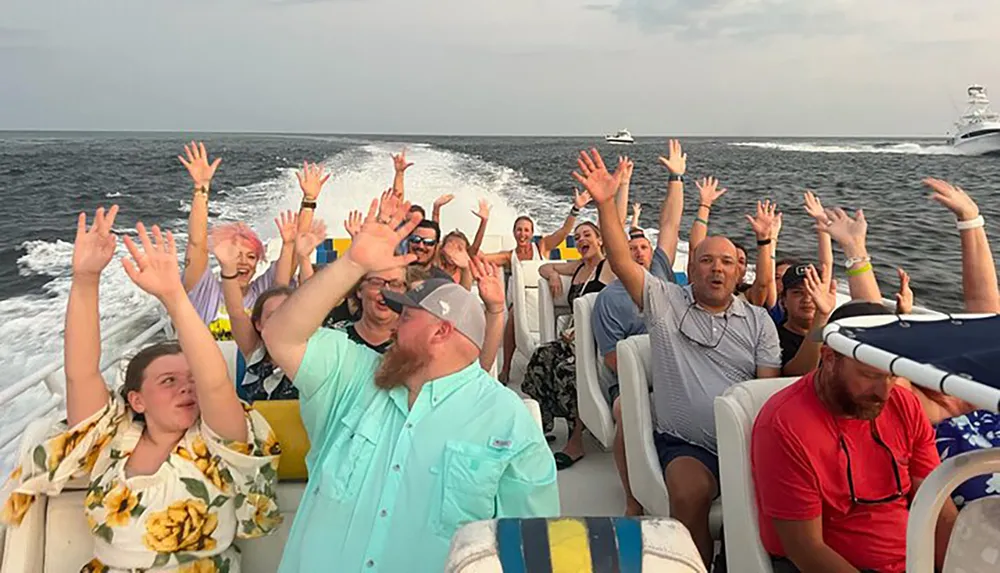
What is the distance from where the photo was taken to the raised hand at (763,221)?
390 cm

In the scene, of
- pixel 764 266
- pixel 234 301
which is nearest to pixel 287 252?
pixel 234 301

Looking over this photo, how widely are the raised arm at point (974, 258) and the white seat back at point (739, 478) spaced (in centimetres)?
113

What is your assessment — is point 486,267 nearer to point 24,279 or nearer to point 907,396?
point 907,396

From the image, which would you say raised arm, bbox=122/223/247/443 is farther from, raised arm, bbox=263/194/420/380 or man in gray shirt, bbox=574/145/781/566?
man in gray shirt, bbox=574/145/781/566

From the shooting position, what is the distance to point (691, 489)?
2637mm

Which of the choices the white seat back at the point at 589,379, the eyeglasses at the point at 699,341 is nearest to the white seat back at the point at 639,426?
the eyeglasses at the point at 699,341

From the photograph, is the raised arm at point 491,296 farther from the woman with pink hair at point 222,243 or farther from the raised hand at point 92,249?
the woman with pink hair at point 222,243

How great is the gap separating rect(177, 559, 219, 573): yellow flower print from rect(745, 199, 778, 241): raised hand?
297 cm

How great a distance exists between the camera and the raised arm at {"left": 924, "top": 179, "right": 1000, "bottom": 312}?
280 cm

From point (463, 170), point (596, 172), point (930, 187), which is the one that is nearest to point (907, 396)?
point (930, 187)

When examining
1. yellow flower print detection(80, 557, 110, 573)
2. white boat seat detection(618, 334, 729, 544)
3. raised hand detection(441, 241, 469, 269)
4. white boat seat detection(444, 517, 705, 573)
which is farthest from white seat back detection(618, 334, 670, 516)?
yellow flower print detection(80, 557, 110, 573)

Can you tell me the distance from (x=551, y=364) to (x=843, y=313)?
226cm

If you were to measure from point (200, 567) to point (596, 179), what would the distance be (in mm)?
2008

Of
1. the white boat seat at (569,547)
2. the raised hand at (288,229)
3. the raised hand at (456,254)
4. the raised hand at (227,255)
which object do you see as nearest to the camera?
the white boat seat at (569,547)
